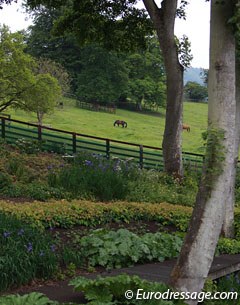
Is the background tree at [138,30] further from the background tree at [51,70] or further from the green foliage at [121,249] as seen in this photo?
the background tree at [51,70]

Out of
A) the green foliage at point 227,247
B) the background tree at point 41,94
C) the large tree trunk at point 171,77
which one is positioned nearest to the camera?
the green foliage at point 227,247

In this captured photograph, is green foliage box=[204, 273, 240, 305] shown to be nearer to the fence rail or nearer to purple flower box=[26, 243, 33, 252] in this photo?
purple flower box=[26, 243, 33, 252]

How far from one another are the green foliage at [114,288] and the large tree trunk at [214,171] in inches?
16.8

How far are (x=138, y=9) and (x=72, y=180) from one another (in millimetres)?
9789

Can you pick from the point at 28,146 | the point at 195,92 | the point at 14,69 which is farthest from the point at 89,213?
the point at 195,92

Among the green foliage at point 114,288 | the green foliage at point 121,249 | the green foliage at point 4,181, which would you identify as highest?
the green foliage at point 114,288

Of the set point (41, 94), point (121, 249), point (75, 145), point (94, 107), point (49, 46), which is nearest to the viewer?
point (121, 249)

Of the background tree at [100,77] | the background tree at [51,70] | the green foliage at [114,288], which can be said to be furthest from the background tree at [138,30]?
the background tree at [100,77]

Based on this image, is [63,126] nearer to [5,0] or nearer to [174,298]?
[5,0]

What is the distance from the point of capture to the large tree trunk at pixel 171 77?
1627cm

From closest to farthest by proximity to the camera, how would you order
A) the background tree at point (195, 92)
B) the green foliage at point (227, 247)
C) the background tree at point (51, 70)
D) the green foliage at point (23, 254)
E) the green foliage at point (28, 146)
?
the green foliage at point (23, 254)
the green foliage at point (227, 247)
the green foliage at point (28, 146)
the background tree at point (51, 70)
the background tree at point (195, 92)

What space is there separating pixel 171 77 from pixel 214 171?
1120cm

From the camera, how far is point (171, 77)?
16.6 metres

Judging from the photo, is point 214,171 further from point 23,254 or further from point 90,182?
point 90,182
